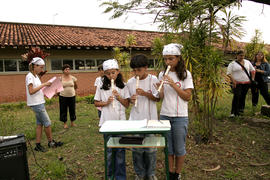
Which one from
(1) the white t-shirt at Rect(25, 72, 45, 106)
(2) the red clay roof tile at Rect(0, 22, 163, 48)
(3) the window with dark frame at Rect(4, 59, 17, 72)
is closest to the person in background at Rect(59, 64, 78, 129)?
(1) the white t-shirt at Rect(25, 72, 45, 106)

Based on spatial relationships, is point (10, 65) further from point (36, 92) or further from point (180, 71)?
point (180, 71)

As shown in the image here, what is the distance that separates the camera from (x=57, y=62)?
1132cm

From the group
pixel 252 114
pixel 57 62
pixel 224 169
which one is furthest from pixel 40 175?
pixel 57 62

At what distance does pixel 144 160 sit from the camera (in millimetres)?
2645

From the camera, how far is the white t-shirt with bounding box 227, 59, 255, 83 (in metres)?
5.41

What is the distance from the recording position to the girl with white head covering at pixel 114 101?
2578 mm

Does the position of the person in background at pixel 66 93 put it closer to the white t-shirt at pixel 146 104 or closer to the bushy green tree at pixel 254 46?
the white t-shirt at pixel 146 104

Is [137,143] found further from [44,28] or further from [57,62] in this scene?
[44,28]

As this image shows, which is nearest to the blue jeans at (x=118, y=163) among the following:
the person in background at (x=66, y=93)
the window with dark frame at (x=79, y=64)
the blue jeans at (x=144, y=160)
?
the blue jeans at (x=144, y=160)

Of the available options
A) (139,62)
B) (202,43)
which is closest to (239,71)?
(202,43)

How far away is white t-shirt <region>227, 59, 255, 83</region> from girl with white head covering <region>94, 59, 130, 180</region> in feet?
12.8

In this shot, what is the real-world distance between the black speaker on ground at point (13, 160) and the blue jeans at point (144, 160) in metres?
1.22

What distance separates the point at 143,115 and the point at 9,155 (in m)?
1.49

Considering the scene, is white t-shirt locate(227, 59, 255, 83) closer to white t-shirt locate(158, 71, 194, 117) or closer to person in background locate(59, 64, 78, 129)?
white t-shirt locate(158, 71, 194, 117)
